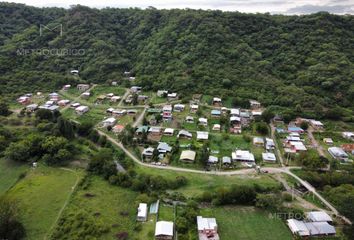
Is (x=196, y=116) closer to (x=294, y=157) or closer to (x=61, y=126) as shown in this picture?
(x=294, y=157)

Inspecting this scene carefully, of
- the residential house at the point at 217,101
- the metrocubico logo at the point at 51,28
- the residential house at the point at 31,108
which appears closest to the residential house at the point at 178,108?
the residential house at the point at 217,101

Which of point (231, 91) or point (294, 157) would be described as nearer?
point (294, 157)

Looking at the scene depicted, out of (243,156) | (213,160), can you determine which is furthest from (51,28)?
(243,156)

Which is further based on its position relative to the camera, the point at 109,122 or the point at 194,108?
the point at 194,108

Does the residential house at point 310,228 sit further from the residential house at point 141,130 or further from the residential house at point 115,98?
the residential house at point 115,98

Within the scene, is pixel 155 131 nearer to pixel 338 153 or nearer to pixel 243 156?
pixel 243 156

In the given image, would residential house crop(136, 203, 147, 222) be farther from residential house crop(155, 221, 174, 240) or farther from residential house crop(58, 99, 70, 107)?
residential house crop(58, 99, 70, 107)

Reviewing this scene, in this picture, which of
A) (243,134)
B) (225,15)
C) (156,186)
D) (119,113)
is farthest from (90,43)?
(156,186)
